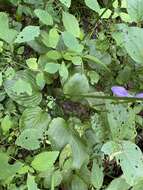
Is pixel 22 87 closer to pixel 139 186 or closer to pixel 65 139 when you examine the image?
pixel 65 139

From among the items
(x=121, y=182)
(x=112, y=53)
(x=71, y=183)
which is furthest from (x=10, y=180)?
(x=112, y=53)

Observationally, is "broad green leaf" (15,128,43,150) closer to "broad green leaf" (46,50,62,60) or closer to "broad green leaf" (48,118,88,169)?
"broad green leaf" (48,118,88,169)

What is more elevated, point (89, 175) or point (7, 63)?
point (7, 63)

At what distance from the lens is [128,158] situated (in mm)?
1183

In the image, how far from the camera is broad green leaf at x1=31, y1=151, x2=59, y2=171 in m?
1.15

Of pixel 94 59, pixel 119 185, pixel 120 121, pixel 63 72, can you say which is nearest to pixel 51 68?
pixel 63 72

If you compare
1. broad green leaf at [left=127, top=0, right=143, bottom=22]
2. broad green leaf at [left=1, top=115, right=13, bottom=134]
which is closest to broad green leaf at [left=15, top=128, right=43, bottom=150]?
broad green leaf at [left=1, top=115, right=13, bottom=134]

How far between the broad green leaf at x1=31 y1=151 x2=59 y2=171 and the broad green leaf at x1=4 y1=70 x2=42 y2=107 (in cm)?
23

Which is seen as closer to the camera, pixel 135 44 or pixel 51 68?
pixel 135 44

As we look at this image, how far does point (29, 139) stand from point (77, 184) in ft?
0.77

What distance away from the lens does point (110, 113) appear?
122 centimetres

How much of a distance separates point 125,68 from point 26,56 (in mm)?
358

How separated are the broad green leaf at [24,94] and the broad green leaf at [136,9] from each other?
1.24 ft

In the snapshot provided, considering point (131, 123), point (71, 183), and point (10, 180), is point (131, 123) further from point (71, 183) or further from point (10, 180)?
point (10, 180)
